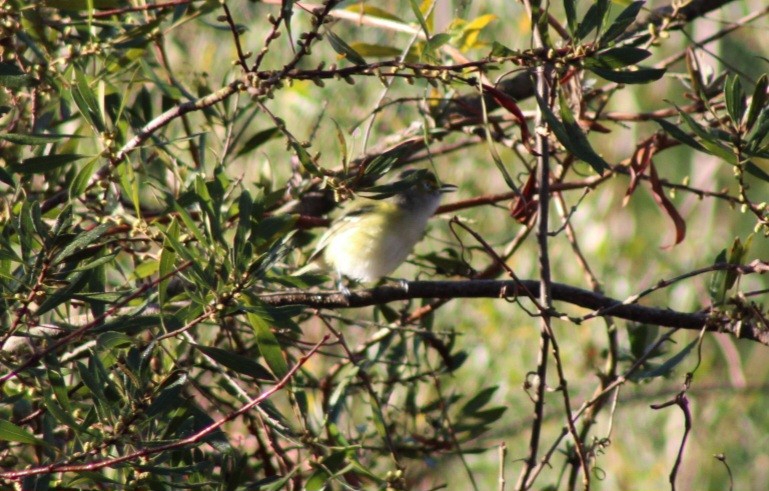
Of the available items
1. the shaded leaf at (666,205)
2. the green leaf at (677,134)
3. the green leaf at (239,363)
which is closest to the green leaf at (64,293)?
the green leaf at (239,363)

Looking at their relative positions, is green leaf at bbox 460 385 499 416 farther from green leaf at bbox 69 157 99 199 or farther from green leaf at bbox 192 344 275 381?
green leaf at bbox 69 157 99 199

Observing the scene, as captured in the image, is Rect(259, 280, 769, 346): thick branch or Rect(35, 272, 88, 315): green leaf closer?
Rect(35, 272, 88, 315): green leaf

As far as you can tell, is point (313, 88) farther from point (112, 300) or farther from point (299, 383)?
point (112, 300)

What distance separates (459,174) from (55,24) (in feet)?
10.7

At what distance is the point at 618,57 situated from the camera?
4.96 ft

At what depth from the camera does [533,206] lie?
2.37m

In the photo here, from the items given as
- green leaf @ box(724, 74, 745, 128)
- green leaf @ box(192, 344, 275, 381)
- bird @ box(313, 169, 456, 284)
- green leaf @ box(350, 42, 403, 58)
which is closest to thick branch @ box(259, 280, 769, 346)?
green leaf @ box(192, 344, 275, 381)

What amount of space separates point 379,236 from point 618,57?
6.74 feet

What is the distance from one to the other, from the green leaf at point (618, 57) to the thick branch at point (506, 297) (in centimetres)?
56

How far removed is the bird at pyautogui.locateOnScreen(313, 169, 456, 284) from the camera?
3387 mm

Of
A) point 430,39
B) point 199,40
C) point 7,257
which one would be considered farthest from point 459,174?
point 7,257

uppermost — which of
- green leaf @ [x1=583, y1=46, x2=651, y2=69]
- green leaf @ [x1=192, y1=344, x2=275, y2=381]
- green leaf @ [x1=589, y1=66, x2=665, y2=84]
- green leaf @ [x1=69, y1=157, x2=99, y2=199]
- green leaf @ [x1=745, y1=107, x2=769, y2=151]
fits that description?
green leaf @ [x1=583, y1=46, x2=651, y2=69]

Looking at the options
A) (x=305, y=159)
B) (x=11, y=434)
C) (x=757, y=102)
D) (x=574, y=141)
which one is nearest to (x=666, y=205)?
(x=757, y=102)

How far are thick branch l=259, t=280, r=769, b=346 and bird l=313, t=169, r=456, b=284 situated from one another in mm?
1268
